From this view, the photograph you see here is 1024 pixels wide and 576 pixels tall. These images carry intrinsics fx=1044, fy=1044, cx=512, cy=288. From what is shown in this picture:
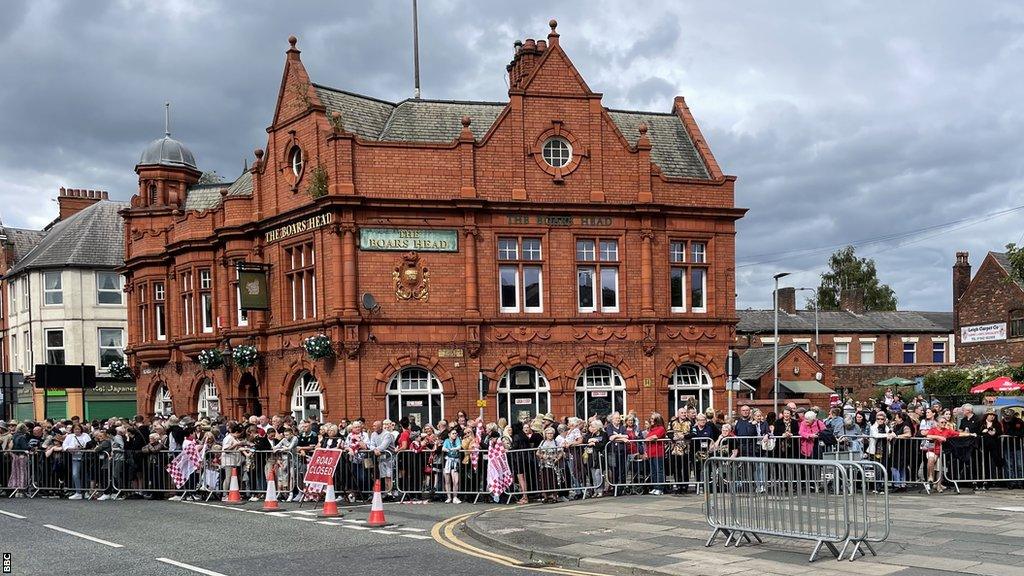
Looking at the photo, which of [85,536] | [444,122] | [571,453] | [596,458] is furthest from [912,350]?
[85,536]

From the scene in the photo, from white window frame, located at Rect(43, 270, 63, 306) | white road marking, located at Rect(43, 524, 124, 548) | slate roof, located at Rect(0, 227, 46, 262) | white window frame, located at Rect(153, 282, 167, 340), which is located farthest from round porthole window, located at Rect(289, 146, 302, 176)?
slate roof, located at Rect(0, 227, 46, 262)

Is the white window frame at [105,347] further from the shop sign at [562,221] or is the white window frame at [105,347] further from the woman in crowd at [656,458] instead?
the woman in crowd at [656,458]

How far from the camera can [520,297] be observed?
1198 inches

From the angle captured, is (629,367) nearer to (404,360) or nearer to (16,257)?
(404,360)

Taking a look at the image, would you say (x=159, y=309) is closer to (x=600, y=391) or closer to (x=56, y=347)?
(x=56, y=347)

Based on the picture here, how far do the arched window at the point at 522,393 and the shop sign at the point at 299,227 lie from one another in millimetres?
6762

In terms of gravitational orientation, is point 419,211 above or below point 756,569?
above

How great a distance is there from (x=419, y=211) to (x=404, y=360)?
13.8 ft

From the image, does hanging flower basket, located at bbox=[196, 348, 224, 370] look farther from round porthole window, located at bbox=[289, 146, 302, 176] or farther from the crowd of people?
the crowd of people

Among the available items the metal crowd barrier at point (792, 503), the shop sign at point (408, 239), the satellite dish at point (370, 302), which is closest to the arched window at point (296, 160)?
the shop sign at point (408, 239)

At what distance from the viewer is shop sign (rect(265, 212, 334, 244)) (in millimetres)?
29314

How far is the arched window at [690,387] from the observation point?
31562mm

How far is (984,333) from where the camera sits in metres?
52.2

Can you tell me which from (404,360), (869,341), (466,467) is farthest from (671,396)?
(869,341)
